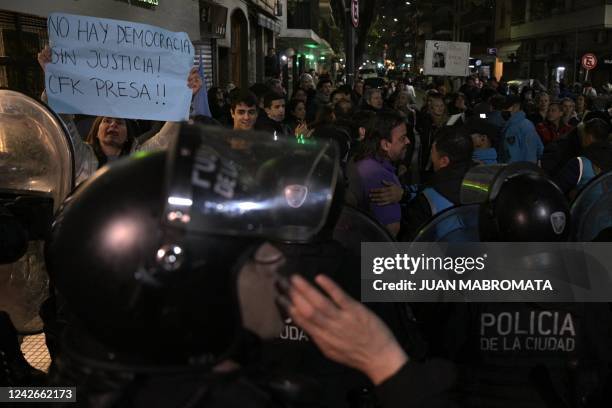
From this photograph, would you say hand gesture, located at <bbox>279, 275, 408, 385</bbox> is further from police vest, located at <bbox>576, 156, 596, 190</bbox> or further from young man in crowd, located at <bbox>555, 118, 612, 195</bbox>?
police vest, located at <bbox>576, 156, 596, 190</bbox>

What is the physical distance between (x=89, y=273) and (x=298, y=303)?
0.43 m

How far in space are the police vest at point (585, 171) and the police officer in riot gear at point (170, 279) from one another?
12.8ft

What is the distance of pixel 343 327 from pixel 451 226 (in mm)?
1793

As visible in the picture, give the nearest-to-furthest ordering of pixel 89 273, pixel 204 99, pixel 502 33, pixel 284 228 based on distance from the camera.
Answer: pixel 89 273 < pixel 284 228 < pixel 204 99 < pixel 502 33

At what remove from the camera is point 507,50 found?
165 ft

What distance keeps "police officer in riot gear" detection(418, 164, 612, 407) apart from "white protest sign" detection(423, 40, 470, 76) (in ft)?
35.4

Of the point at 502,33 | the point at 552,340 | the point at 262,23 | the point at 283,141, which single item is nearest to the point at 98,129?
the point at 283,141

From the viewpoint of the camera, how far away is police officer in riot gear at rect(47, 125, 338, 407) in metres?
1.14

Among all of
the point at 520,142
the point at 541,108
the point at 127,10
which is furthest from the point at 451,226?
the point at 127,10

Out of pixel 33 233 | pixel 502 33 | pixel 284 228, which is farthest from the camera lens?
pixel 502 33

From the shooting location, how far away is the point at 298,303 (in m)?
1.23

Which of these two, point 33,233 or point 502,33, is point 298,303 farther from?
point 502,33

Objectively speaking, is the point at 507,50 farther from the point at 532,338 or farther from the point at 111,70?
the point at 532,338

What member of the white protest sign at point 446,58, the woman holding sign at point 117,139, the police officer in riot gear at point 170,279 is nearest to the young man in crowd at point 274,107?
the woman holding sign at point 117,139
